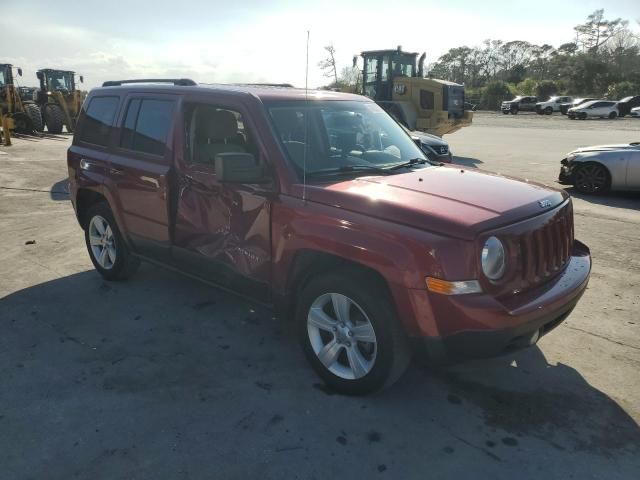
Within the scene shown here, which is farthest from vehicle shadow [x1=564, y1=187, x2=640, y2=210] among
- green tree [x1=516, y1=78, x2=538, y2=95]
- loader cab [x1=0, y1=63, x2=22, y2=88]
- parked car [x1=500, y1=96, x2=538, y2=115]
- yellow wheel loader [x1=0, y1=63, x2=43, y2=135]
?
green tree [x1=516, y1=78, x2=538, y2=95]

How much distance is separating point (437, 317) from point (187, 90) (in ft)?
8.89

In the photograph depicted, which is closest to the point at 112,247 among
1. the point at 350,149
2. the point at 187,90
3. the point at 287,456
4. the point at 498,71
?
the point at 187,90

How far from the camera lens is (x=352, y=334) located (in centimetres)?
326

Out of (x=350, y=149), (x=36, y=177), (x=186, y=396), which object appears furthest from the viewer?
(x=36, y=177)

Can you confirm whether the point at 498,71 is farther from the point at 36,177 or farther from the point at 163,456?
the point at 163,456

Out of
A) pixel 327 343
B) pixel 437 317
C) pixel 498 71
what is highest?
pixel 498 71

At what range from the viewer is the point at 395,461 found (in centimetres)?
275

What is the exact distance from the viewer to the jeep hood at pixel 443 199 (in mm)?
2811

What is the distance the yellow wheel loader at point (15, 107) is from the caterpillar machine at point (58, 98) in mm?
507

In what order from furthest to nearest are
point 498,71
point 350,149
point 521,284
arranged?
point 498,71 < point 350,149 < point 521,284

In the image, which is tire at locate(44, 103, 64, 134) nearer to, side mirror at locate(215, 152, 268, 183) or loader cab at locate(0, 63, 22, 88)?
loader cab at locate(0, 63, 22, 88)

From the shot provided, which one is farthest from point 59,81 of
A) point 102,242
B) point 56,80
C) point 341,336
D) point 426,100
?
point 341,336

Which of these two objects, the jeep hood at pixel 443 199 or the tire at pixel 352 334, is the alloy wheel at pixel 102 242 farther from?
the jeep hood at pixel 443 199

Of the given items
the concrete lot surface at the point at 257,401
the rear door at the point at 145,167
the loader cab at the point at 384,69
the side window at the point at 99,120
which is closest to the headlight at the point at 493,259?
the concrete lot surface at the point at 257,401
